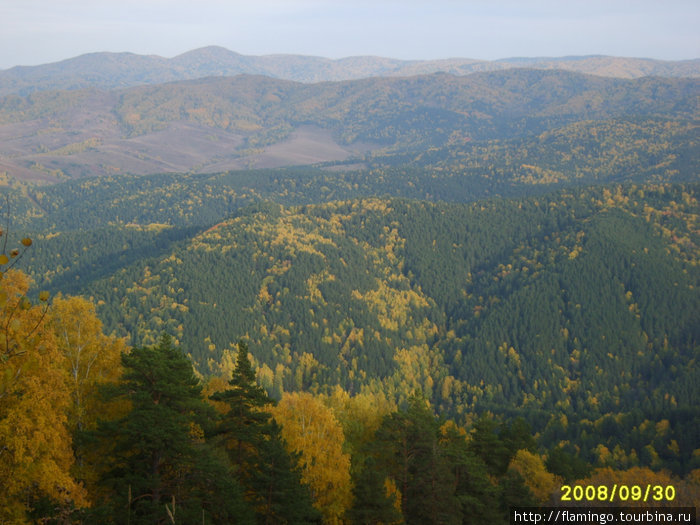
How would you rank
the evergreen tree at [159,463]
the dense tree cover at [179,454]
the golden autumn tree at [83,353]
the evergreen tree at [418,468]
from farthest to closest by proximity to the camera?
the evergreen tree at [418,468], the golden autumn tree at [83,353], the evergreen tree at [159,463], the dense tree cover at [179,454]

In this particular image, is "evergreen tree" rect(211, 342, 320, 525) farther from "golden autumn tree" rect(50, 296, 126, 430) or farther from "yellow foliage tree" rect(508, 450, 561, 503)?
"yellow foliage tree" rect(508, 450, 561, 503)

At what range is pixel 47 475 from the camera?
2719 centimetres

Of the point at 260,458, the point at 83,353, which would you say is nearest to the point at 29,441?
the point at 83,353

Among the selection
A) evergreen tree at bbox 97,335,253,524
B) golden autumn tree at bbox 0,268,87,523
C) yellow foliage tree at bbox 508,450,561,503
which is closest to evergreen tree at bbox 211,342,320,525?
evergreen tree at bbox 97,335,253,524

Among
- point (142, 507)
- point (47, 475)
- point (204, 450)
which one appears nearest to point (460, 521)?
point (204, 450)

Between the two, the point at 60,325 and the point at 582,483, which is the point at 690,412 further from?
the point at 60,325

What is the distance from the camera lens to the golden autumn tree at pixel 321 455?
49000 mm

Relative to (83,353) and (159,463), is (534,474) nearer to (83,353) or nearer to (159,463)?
(159,463)

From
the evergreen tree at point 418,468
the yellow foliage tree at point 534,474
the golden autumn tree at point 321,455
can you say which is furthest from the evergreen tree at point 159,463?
the yellow foliage tree at point 534,474

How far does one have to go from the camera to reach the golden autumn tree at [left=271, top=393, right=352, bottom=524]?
161ft

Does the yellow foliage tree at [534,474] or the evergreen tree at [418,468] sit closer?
the evergreen tree at [418,468]

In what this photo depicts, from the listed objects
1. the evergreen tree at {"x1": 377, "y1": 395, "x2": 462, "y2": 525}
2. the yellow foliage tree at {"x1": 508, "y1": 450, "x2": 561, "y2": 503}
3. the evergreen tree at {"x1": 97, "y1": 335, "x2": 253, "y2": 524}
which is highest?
the evergreen tree at {"x1": 97, "y1": 335, "x2": 253, "y2": 524}

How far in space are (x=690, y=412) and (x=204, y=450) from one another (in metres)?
176

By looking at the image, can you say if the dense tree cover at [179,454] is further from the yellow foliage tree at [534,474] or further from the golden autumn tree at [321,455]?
the yellow foliage tree at [534,474]
